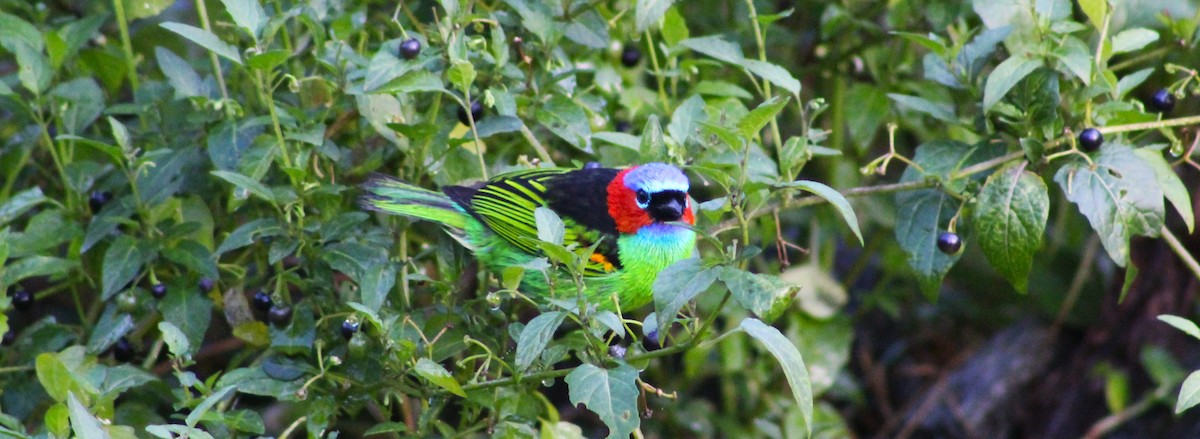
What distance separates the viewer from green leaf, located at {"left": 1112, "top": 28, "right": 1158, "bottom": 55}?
7.89ft

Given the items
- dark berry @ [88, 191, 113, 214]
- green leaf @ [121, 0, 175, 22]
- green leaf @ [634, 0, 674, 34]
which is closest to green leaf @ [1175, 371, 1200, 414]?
green leaf @ [634, 0, 674, 34]

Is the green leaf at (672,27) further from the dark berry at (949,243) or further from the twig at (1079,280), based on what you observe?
the twig at (1079,280)

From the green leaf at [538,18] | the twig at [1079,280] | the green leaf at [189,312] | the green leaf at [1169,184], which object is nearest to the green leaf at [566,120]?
the green leaf at [538,18]

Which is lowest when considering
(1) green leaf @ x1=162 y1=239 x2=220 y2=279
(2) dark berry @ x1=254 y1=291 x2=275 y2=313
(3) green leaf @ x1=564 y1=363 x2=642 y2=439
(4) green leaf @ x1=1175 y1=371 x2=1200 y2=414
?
(2) dark berry @ x1=254 y1=291 x2=275 y2=313

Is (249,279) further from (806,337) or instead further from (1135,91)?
(1135,91)

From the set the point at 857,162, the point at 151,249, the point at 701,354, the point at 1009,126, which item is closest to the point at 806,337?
the point at 701,354

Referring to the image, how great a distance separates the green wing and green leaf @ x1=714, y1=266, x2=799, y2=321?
0.66 meters

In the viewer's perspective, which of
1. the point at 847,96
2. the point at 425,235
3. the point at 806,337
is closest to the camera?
the point at 425,235

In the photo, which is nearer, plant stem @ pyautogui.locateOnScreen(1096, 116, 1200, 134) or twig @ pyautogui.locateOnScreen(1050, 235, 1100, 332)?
plant stem @ pyautogui.locateOnScreen(1096, 116, 1200, 134)

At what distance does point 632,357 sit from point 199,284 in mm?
1026

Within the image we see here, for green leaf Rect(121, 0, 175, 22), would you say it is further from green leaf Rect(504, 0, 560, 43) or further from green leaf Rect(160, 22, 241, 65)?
green leaf Rect(504, 0, 560, 43)

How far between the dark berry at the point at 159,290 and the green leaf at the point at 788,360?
4.36ft

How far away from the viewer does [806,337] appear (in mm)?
3516

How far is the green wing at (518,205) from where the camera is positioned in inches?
96.0
